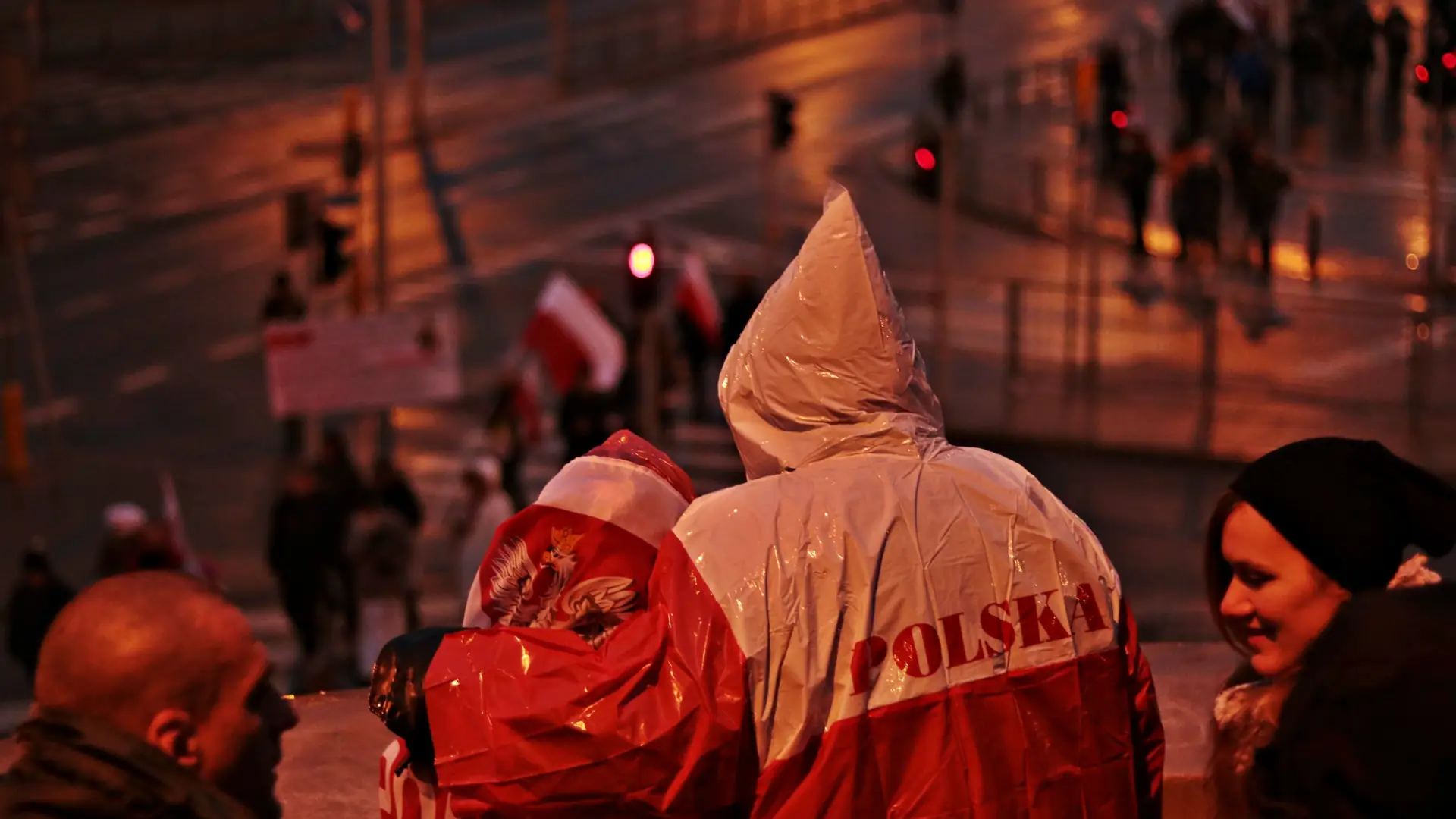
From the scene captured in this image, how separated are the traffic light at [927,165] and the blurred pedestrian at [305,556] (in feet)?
18.9

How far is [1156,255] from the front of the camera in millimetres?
24031

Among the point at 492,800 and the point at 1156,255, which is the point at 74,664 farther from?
the point at 1156,255

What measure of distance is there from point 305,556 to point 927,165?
6193 mm

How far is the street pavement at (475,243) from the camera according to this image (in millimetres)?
18094

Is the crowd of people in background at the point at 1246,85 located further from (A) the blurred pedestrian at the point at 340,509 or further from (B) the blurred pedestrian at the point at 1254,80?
(A) the blurred pedestrian at the point at 340,509

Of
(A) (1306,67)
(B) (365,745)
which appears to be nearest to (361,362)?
(B) (365,745)

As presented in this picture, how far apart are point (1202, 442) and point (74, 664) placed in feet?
48.9

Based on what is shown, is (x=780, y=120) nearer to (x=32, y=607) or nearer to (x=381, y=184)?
(x=381, y=184)

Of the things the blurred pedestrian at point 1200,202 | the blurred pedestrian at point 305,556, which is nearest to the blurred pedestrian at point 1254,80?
the blurred pedestrian at point 1200,202

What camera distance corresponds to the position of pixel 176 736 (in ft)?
9.44

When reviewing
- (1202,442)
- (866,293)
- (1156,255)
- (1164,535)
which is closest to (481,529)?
(1164,535)

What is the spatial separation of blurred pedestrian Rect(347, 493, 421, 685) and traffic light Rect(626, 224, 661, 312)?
237 centimetres

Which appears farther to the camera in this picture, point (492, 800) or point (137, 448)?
point (137, 448)

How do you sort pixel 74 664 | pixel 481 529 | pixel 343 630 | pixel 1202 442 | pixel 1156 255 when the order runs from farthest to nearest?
pixel 1156 255
pixel 1202 442
pixel 343 630
pixel 481 529
pixel 74 664
